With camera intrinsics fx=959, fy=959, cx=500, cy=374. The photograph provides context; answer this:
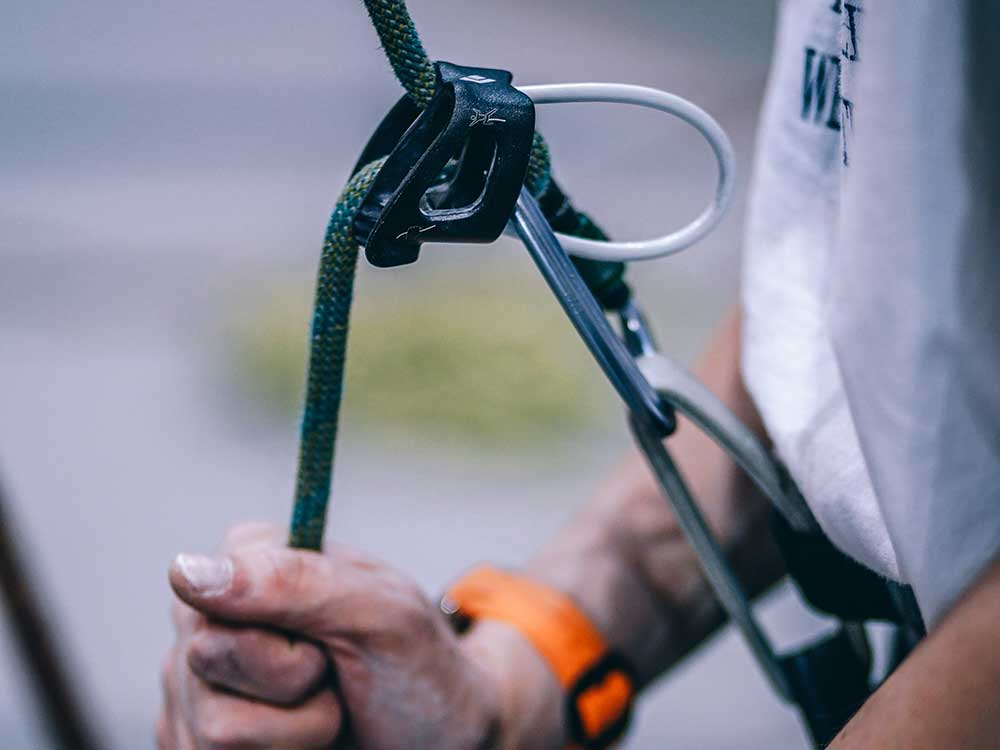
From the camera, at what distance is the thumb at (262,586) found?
42 cm

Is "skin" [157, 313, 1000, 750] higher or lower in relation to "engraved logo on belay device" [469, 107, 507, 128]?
lower

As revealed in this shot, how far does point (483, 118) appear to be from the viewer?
12.5 inches

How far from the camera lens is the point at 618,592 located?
621 mm

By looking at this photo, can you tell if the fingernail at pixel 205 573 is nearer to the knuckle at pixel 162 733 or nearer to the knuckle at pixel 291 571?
the knuckle at pixel 291 571

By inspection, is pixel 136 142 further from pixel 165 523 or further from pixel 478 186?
pixel 478 186

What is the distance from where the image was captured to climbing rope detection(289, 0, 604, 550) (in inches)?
13.0

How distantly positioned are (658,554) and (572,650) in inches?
3.4

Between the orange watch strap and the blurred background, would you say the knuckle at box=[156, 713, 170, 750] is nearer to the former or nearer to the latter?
the orange watch strap

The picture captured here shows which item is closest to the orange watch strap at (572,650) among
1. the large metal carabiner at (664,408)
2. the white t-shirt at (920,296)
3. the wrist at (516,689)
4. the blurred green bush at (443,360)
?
the wrist at (516,689)

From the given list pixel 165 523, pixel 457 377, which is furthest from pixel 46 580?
pixel 457 377

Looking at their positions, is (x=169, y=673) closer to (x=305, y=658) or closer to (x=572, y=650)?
(x=305, y=658)

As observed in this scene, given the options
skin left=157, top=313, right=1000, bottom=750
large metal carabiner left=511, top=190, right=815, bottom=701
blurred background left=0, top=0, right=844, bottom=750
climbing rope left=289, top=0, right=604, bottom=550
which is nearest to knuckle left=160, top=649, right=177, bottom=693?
skin left=157, top=313, right=1000, bottom=750

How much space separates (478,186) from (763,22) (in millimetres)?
2586

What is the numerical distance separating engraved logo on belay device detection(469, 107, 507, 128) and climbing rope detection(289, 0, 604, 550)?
3 cm
